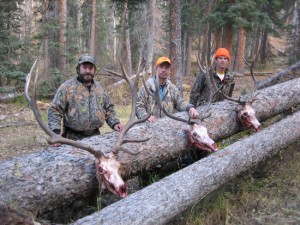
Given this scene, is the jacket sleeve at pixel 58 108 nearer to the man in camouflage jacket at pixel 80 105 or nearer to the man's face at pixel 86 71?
→ the man in camouflage jacket at pixel 80 105

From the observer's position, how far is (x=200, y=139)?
4.77 meters

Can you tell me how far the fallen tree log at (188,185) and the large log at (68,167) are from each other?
0.59m

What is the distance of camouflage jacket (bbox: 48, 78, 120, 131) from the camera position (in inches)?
203

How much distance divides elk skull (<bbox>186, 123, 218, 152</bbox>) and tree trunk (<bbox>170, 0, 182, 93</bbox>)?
5413mm

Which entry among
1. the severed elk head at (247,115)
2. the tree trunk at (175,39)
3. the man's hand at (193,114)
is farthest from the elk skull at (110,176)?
the tree trunk at (175,39)

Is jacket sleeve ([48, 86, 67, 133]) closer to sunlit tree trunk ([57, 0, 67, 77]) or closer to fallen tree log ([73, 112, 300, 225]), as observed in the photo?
fallen tree log ([73, 112, 300, 225])

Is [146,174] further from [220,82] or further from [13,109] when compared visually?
→ [13,109]

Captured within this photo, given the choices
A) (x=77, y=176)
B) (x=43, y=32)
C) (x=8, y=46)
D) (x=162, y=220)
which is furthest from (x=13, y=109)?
(x=162, y=220)

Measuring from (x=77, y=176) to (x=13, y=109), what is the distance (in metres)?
10.1

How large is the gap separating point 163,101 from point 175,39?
14.5 ft

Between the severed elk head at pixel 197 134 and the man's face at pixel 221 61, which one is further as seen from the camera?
the man's face at pixel 221 61

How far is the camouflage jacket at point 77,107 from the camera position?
516cm

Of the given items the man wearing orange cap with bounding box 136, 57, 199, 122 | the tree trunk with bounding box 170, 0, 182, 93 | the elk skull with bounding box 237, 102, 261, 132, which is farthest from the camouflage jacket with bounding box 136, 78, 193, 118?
the tree trunk with bounding box 170, 0, 182, 93

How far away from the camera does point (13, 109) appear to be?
1268cm
